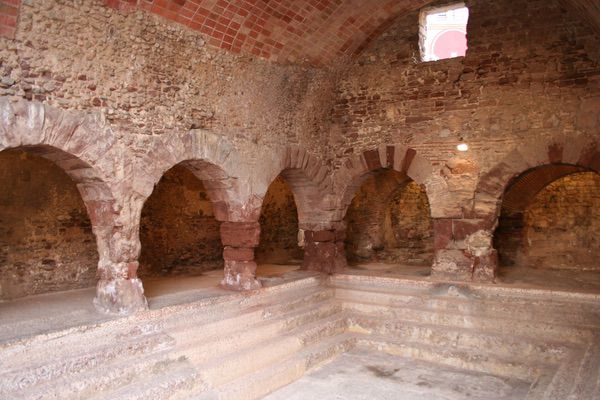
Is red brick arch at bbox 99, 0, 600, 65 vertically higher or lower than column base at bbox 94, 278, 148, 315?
higher

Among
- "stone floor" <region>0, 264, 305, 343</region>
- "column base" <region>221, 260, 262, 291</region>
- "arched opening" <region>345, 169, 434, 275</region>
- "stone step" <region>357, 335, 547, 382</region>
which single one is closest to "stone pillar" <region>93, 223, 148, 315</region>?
"stone floor" <region>0, 264, 305, 343</region>

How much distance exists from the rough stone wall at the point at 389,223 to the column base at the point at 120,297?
19.1ft

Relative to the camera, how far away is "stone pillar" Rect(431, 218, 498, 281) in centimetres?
734

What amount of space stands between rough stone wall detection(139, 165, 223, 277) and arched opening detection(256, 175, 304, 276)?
122 centimetres

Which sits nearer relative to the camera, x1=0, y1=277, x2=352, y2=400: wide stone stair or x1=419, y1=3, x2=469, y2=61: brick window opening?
x1=0, y1=277, x2=352, y2=400: wide stone stair

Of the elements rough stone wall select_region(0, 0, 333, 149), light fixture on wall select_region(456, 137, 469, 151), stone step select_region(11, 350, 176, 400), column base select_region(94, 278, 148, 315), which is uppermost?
rough stone wall select_region(0, 0, 333, 149)

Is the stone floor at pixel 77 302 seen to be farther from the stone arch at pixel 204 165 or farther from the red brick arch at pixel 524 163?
the red brick arch at pixel 524 163

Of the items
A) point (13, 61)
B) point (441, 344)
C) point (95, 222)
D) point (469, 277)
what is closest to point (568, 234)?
point (469, 277)

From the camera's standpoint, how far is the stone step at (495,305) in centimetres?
622

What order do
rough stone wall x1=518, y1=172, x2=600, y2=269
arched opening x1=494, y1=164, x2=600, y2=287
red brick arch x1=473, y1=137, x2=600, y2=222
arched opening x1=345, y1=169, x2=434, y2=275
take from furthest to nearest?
1. arched opening x1=345, y1=169, x2=434, y2=275
2. rough stone wall x1=518, y1=172, x2=600, y2=269
3. arched opening x1=494, y1=164, x2=600, y2=287
4. red brick arch x1=473, y1=137, x2=600, y2=222

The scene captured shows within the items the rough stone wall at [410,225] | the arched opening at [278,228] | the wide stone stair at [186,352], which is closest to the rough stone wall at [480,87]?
the arched opening at [278,228]

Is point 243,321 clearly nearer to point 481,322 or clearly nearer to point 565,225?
point 481,322

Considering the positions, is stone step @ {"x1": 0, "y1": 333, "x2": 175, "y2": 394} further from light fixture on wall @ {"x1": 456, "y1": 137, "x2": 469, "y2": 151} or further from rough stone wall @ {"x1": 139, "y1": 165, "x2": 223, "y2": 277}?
light fixture on wall @ {"x1": 456, "y1": 137, "x2": 469, "y2": 151}

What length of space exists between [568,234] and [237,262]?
21.6 feet
